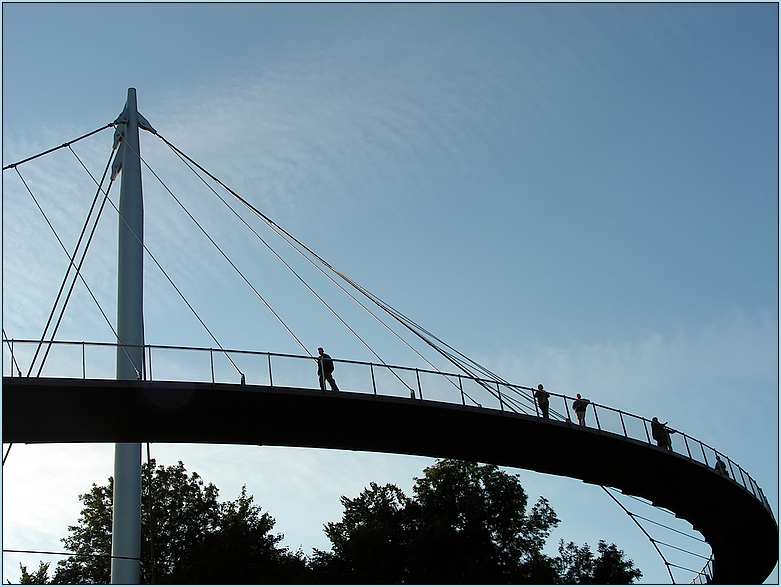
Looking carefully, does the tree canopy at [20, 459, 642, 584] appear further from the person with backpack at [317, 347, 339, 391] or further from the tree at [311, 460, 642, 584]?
the person with backpack at [317, 347, 339, 391]

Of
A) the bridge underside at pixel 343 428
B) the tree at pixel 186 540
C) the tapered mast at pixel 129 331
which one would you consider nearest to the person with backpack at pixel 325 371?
the bridge underside at pixel 343 428

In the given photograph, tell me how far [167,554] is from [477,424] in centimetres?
2729

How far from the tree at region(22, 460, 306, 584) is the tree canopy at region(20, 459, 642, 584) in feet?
0.18

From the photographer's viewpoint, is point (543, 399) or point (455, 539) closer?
point (543, 399)

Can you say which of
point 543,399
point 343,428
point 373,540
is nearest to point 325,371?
point 343,428

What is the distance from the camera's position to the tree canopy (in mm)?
47062

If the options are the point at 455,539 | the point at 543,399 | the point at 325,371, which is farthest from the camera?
the point at 455,539

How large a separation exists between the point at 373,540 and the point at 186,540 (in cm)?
975

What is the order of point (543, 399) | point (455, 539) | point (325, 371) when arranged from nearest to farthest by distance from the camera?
point (325, 371) < point (543, 399) < point (455, 539)

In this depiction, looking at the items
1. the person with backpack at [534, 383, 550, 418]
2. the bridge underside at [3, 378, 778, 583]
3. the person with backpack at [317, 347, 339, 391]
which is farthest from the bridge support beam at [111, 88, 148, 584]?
the person with backpack at [534, 383, 550, 418]

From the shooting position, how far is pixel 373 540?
48312mm

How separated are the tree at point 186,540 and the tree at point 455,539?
3062 mm

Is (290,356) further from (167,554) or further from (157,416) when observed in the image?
(167,554)

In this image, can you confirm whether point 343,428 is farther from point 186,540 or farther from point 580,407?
point 186,540
